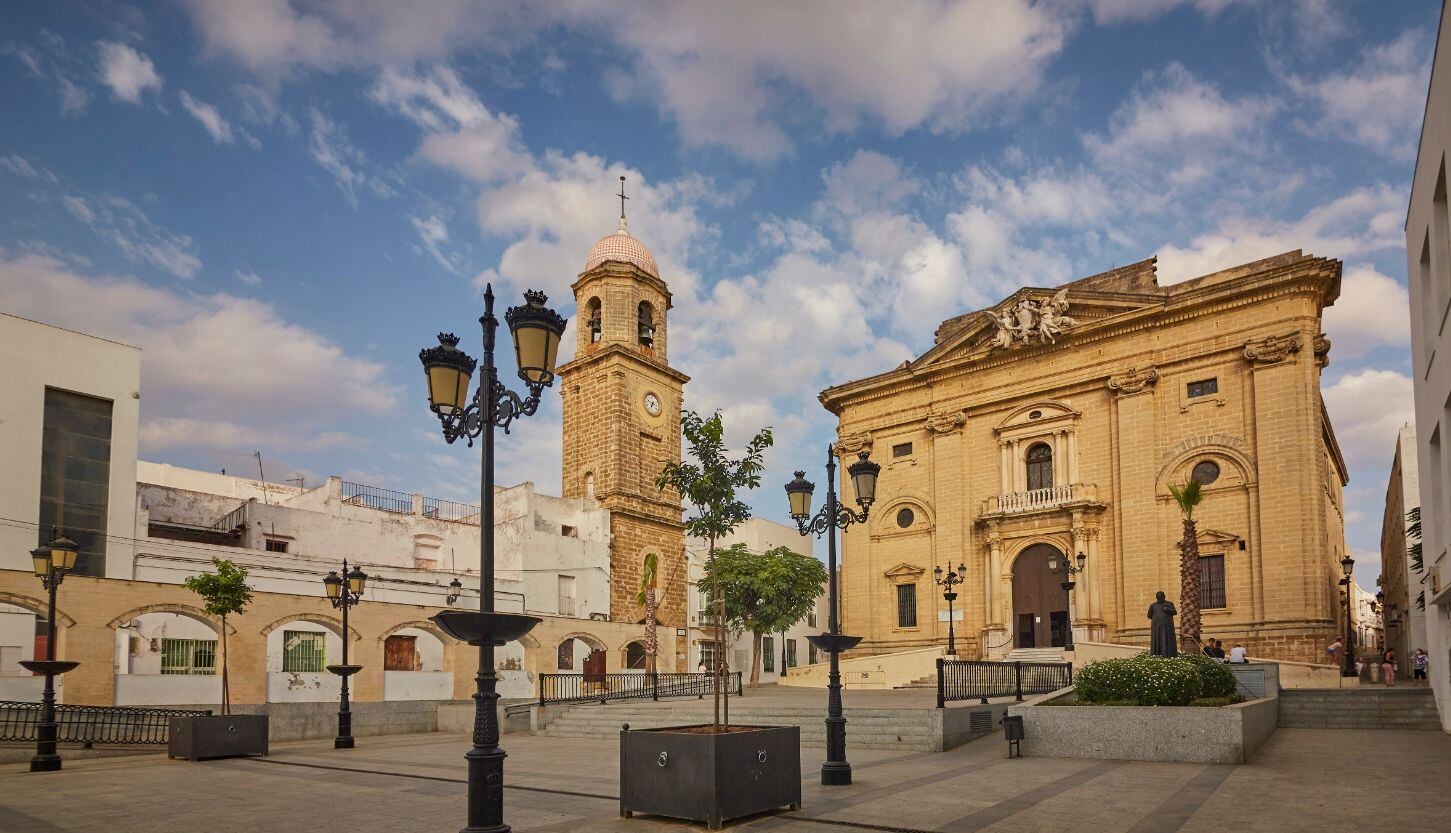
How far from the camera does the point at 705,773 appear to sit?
928cm

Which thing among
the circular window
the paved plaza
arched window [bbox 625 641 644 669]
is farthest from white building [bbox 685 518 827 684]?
→ the paved plaza

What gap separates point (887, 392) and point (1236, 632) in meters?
15.7

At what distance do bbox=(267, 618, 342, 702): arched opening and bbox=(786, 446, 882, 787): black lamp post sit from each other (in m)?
20.4

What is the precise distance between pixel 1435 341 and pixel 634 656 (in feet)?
115

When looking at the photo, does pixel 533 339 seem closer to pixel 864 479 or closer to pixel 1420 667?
pixel 864 479

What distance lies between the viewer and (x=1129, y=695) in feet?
52.0

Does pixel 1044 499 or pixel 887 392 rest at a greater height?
pixel 887 392

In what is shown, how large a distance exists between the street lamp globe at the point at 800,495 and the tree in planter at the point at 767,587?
34.0 m

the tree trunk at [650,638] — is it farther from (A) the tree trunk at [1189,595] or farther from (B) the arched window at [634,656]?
(A) the tree trunk at [1189,595]

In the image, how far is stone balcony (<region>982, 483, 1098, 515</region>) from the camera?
34.6 metres

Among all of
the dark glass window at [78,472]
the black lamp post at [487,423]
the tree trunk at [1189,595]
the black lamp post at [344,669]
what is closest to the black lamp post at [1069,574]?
the tree trunk at [1189,595]

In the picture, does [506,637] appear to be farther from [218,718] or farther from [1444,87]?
[1444,87]

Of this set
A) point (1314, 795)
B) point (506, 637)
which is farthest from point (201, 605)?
point (1314, 795)

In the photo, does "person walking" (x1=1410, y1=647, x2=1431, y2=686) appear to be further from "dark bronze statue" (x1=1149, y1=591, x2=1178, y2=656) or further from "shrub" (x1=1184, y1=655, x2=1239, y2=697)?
"shrub" (x1=1184, y1=655, x2=1239, y2=697)
